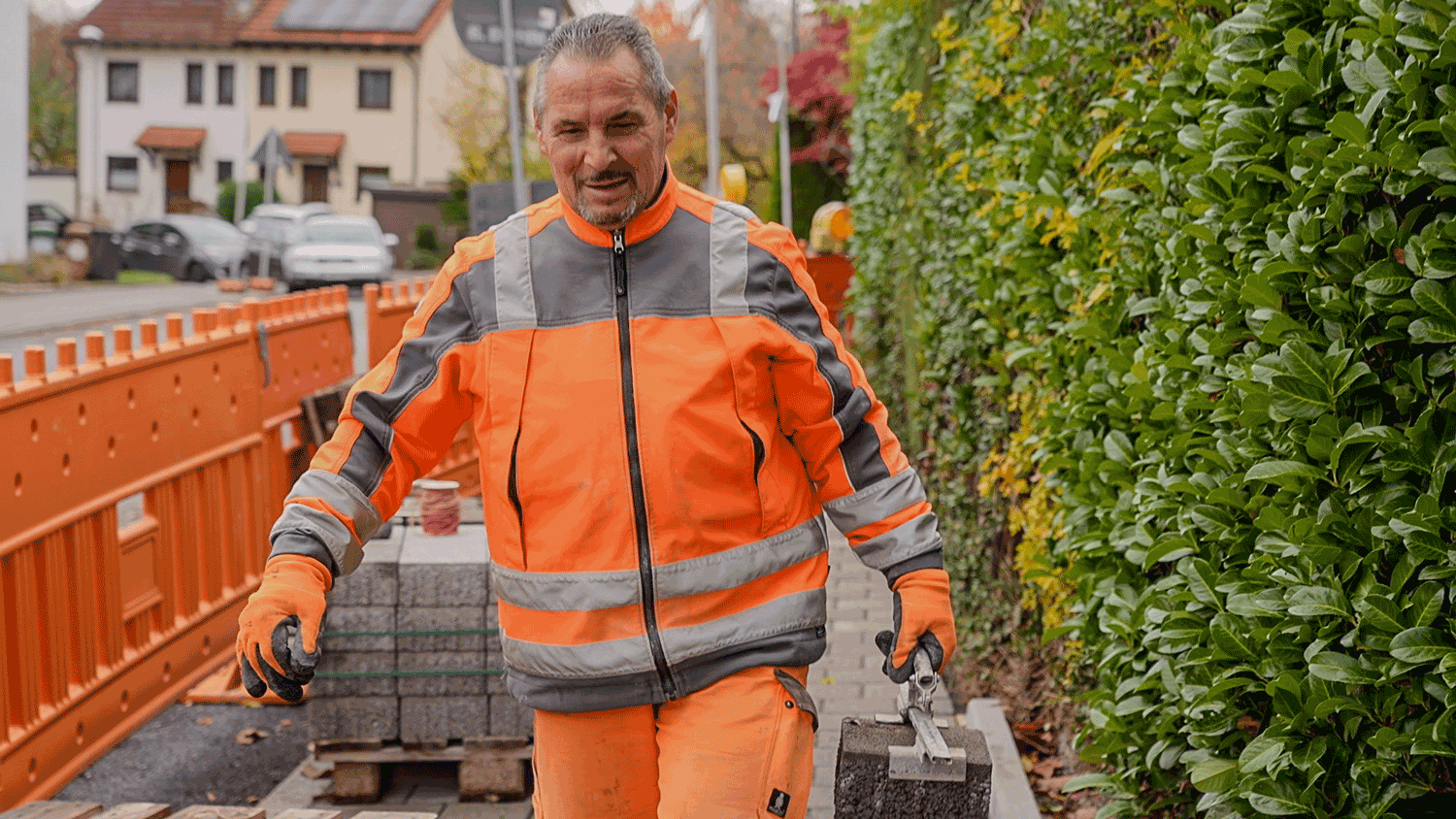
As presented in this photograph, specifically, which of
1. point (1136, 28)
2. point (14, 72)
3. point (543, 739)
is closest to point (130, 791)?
point (543, 739)

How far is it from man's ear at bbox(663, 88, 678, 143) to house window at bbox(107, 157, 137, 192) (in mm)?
58335

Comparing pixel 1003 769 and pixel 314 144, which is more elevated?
pixel 314 144

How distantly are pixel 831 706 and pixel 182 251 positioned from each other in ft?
118

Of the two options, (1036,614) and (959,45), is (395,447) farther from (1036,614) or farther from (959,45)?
(959,45)

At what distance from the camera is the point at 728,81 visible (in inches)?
1763

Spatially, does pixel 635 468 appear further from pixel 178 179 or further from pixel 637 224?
pixel 178 179

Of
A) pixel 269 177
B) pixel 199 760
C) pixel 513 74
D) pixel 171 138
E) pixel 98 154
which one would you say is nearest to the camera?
pixel 199 760

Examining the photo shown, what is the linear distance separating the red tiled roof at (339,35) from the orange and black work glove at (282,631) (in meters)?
54.1

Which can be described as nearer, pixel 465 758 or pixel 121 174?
pixel 465 758

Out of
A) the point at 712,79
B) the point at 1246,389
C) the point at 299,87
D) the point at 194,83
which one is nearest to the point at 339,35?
the point at 299,87

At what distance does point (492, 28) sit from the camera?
1042cm

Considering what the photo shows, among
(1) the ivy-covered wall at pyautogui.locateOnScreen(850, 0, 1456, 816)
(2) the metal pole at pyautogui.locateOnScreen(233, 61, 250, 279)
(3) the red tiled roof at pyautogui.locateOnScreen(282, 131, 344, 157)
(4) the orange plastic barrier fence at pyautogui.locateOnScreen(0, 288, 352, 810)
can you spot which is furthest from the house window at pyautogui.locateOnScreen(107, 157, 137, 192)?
(1) the ivy-covered wall at pyautogui.locateOnScreen(850, 0, 1456, 816)

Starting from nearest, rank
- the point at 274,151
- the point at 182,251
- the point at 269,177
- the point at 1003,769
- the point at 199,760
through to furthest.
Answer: the point at 1003,769 < the point at 199,760 < the point at 274,151 < the point at 269,177 < the point at 182,251

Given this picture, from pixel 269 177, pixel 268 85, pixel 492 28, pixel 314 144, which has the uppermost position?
pixel 268 85
